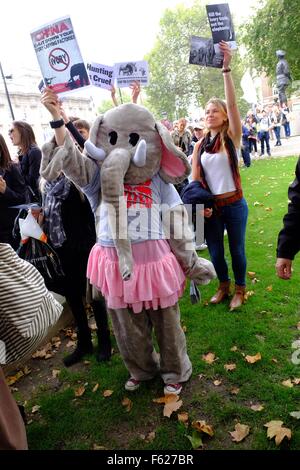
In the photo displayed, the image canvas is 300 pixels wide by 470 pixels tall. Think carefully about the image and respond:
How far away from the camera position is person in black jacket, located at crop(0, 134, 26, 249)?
3.62 meters

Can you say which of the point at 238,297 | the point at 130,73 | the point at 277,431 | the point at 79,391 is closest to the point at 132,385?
the point at 79,391

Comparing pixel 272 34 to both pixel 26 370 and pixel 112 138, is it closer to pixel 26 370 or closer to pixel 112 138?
pixel 112 138

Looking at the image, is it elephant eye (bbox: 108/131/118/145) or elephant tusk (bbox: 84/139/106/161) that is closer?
elephant tusk (bbox: 84/139/106/161)

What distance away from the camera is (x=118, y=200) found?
7.96 feet

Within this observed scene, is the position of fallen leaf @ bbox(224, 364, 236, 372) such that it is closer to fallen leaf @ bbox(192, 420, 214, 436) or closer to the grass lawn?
the grass lawn

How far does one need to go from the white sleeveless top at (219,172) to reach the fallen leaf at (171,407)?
6.57 ft

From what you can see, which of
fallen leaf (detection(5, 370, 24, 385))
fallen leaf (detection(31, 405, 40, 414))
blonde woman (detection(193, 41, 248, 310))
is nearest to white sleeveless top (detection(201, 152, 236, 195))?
blonde woman (detection(193, 41, 248, 310))

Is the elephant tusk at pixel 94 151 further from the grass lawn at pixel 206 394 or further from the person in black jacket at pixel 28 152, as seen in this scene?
the person in black jacket at pixel 28 152

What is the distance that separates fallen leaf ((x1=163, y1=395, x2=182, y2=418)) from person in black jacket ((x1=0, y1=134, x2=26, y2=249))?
7.17ft

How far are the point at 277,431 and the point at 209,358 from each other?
3.16 feet

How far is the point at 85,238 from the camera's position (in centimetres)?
346
